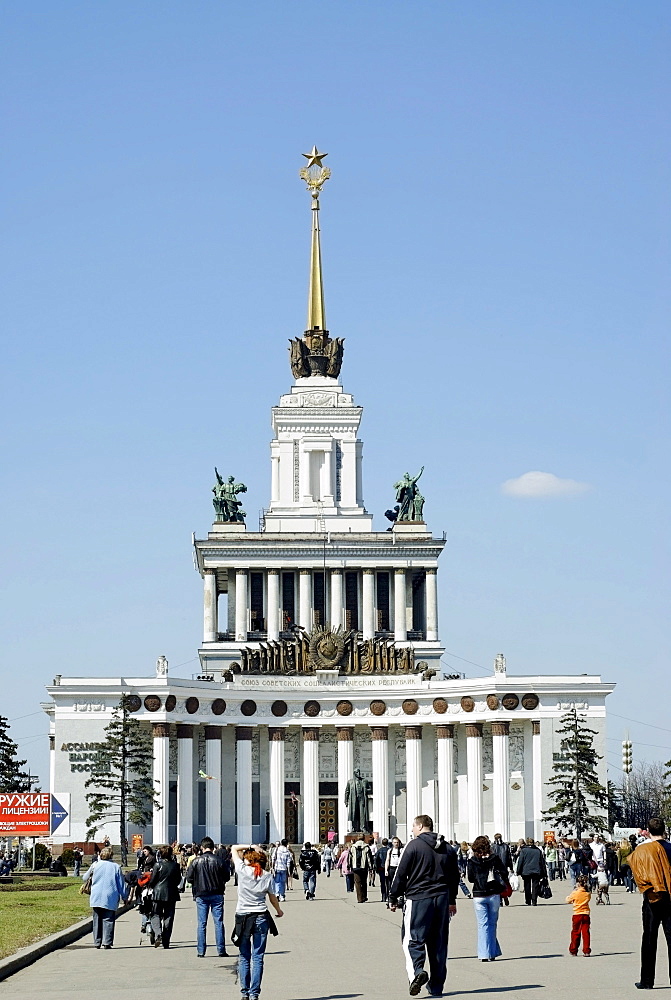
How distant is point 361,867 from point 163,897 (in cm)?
1747

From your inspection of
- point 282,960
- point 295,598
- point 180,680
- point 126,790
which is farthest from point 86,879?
point 295,598

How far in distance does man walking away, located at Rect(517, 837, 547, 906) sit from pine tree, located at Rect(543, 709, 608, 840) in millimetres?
42824

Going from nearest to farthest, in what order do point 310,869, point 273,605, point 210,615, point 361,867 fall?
point 361,867 → point 310,869 → point 210,615 → point 273,605

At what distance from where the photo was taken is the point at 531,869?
133 ft

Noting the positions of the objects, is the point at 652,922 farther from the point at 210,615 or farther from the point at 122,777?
the point at 210,615

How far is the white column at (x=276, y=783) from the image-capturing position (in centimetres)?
9706

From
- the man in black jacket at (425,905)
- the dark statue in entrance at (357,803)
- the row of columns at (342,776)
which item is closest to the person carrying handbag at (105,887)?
the man in black jacket at (425,905)

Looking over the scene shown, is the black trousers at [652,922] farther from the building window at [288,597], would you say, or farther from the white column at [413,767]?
the building window at [288,597]

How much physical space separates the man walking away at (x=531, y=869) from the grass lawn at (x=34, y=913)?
11436mm

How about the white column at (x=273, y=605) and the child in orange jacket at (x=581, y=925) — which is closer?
the child in orange jacket at (x=581, y=925)

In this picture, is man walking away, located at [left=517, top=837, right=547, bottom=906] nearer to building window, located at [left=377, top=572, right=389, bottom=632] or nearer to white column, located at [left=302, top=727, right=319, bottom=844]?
white column, located at [left=302, top=727, right=319, bottom=844]

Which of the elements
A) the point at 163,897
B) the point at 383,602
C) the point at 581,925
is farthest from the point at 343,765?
the point at 581,925

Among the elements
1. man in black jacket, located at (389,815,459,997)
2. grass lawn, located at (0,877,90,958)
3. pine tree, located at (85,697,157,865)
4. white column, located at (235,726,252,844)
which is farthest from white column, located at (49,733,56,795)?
man in black jacket, located at (389,815,459,997)

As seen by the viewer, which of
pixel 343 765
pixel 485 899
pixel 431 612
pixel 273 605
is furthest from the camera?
pixel 431 612
